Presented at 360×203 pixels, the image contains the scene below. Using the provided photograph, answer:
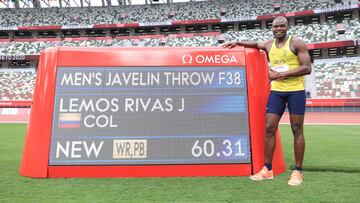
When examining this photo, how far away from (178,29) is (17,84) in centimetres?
2326

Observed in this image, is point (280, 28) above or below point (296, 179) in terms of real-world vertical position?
above

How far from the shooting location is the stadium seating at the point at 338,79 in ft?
89.0

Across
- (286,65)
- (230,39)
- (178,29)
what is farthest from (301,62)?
(178,29)

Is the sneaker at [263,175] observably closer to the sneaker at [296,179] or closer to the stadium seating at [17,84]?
the sneaker at [296,179]

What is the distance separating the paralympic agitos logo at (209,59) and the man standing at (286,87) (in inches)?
20.8

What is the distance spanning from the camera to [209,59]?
434 centimetres

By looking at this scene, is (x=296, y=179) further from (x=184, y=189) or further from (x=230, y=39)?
(x=230, y=39)

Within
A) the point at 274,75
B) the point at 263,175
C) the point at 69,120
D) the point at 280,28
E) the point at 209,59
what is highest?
the point at 280,28

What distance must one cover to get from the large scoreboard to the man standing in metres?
0.18

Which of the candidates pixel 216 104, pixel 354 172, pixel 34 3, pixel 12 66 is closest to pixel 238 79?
pixel 216 104

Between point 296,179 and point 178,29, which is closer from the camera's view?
point 296,179

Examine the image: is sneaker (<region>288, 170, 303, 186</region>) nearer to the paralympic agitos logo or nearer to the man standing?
the man standing

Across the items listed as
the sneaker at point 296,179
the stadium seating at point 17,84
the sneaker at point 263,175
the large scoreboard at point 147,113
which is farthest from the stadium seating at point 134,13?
the sneaker at point 296,179

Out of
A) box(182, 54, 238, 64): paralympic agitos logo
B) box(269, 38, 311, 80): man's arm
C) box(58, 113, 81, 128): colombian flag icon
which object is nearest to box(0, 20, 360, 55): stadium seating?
box(182, 54, 238, 64): paralympic agitos logo
